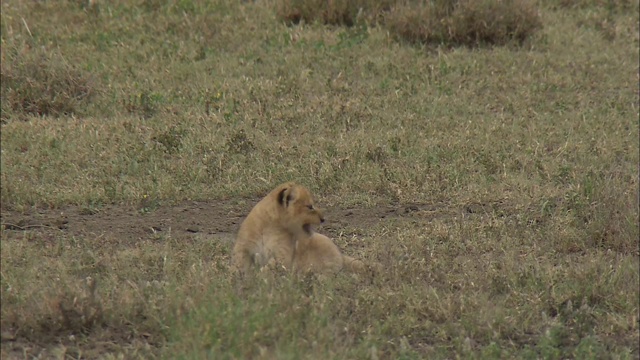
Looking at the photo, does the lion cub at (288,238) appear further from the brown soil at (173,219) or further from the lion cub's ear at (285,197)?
the brown soil at (173,219)

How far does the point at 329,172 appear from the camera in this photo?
28.3ft

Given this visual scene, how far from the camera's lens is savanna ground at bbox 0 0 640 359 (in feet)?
18.5

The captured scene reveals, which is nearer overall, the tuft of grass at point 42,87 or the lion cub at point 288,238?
the lion cub at point 288,238

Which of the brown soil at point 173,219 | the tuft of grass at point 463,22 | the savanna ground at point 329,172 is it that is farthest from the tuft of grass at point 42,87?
the tuft of grass at point 463,22

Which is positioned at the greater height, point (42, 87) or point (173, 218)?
point (42, 87)

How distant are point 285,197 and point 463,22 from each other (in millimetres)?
5626

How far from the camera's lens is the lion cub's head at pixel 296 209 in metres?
6.68

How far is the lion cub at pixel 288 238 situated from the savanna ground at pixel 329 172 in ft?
0.73

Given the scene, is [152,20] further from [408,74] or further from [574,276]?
[574,276]

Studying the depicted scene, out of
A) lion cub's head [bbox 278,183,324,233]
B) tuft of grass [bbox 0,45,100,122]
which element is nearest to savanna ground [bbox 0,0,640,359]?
tuft of grass [bbox 0,45,100,122]

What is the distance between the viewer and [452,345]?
5.66 metres

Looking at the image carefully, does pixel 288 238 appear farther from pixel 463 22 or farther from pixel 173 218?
pixel 463 22

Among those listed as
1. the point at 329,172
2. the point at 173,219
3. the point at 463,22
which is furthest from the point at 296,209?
the point at 463,22

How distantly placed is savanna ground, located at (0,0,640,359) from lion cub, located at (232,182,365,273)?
0.22 metres
